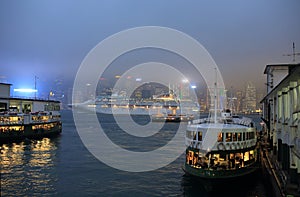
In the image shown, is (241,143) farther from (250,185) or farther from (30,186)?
(30,186)

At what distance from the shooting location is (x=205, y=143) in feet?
62.3

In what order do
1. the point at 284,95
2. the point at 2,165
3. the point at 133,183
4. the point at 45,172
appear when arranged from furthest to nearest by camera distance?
the point at 2,165 < the point at 45,172 < the point at 133,183 < the point at 284,95

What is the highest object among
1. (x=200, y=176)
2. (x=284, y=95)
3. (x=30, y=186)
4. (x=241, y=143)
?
(x=284, y=95)

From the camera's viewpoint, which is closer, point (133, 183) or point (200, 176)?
point (200, 176)

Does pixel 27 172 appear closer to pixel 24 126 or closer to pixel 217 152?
pixel 217 152

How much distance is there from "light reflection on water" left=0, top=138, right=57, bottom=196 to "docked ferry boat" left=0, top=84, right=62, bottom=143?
30.9ft

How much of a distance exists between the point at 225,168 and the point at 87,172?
12.4 metres

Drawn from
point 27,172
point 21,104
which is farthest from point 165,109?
point 27,172

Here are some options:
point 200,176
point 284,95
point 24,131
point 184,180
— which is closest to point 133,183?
point 184,180

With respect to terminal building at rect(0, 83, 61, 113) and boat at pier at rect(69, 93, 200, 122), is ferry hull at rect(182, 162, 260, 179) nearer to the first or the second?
terminal building at rect(0, 83, 61, 113)

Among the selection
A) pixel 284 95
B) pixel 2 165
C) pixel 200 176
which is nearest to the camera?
pixel 200 176

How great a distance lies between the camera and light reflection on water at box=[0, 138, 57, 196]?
19.7m

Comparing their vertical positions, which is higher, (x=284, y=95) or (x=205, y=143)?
(x=284, y=95)

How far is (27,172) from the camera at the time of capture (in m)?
24.6
